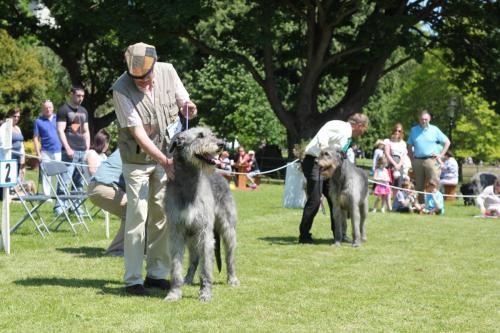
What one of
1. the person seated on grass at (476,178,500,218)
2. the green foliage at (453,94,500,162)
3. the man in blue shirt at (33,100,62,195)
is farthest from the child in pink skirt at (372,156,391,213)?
the green foliage at (453,94,500,162)

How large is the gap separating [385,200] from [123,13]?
10.4 m

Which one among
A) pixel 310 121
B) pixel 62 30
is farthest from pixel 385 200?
pixel 62 30

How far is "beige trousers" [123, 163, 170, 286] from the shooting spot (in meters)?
6.48

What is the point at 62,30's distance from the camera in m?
32.5

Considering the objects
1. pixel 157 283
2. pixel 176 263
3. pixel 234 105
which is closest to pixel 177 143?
pixel 176 263

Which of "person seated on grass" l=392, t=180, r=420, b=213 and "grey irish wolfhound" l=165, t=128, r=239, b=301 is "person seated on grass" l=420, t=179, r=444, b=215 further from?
"grey irish wolfhound" l=165, t=128, r=239, b=301

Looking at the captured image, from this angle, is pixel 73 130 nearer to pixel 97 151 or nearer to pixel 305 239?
pixel 97 151

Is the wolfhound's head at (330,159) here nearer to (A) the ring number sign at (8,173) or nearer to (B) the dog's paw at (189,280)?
(B) the dog's paw at (189,280)

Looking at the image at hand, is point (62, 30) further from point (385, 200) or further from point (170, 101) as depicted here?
point (170, 101)

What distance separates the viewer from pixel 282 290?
6.76m

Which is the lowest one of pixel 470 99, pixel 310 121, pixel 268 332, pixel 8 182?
pixel 268 332

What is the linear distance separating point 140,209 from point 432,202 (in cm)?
1188

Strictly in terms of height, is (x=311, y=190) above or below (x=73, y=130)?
below

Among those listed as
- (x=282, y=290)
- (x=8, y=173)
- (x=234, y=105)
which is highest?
(x=234, y=105)
